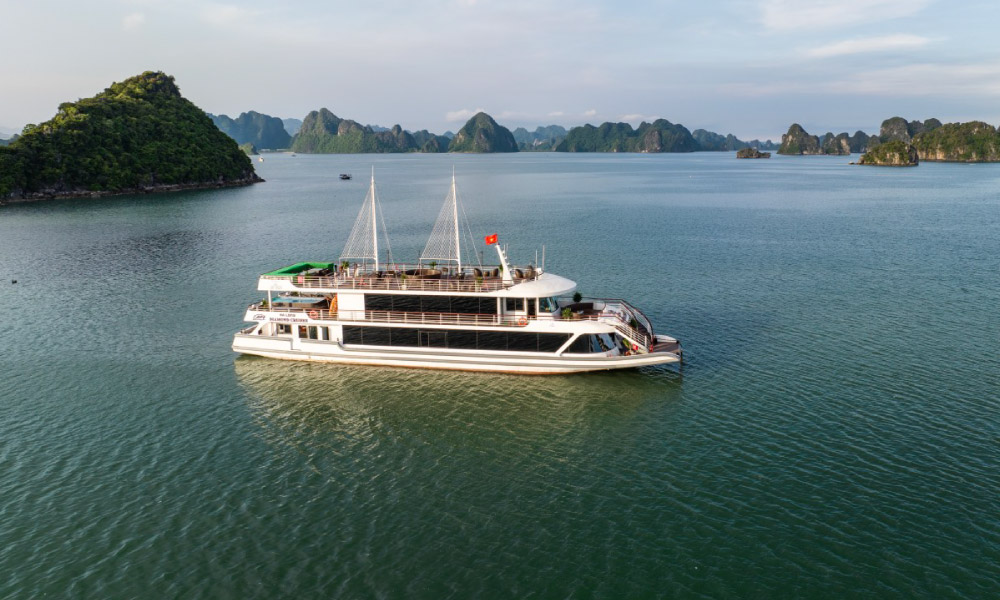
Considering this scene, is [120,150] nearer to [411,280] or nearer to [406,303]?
[411,280]

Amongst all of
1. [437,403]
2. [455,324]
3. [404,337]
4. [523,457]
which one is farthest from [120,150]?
[523,457]

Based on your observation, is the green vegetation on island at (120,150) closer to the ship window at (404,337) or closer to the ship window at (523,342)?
the ship window at (404,337)

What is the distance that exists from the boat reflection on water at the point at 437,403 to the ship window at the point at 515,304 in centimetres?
448

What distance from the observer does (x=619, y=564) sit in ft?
75.5

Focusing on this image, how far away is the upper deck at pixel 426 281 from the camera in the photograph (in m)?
40.9

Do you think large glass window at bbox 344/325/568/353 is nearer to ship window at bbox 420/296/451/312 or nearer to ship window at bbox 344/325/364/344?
ship window at bbox 344/325/364/344

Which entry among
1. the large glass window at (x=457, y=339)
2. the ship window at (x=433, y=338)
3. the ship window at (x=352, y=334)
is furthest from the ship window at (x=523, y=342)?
the ship window at (x=352, y=334)

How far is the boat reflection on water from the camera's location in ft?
110

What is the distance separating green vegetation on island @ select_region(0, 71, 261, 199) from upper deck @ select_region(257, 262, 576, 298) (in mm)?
136499

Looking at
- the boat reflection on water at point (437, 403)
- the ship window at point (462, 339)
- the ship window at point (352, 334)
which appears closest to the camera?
the boat reflection on water at point (437, 403)

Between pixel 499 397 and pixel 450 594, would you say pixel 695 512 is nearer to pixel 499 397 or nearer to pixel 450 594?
pixel 450 594

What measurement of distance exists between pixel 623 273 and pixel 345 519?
1956 inches

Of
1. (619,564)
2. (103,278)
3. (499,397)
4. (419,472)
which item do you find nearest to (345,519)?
(419,472)

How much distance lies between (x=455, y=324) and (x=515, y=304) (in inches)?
167
